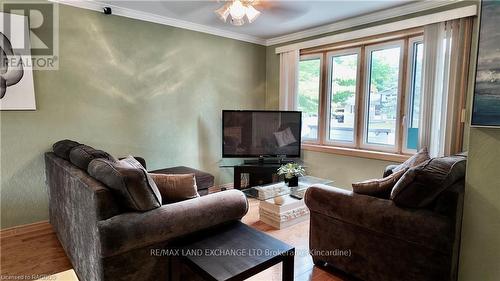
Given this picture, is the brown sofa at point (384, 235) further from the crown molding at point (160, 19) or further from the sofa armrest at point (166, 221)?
the crown molding at point (160, 19)

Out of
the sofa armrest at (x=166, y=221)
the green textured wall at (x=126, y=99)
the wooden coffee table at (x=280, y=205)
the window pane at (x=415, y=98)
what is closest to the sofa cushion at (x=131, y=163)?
the sofa armrest at (x=166, y=221)

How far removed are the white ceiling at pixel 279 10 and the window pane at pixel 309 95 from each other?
622 millimetres

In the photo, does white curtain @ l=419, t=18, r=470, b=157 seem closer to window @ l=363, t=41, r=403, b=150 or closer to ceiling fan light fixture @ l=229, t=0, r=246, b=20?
window @ l=363, t=41, r=403, b=150

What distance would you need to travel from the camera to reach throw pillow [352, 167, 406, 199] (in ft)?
6.33

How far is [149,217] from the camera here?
165cm

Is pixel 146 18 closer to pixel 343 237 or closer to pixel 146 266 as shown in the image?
pixel 146 266

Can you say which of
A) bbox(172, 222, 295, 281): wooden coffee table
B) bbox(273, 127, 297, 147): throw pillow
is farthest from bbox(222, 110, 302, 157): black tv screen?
bbox(172, 222, 295, 281): wooden coffee table

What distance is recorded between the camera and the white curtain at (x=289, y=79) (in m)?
4.44

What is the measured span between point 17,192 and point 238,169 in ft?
8.19

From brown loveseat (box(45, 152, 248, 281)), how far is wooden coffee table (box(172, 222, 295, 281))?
13 cm

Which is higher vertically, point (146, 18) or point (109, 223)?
point (146, 18)

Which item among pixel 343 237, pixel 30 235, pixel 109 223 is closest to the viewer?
pixel 109 223

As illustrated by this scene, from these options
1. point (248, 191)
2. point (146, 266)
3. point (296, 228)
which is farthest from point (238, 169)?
point (146, 266)

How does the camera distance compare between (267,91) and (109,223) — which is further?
(267,91)
